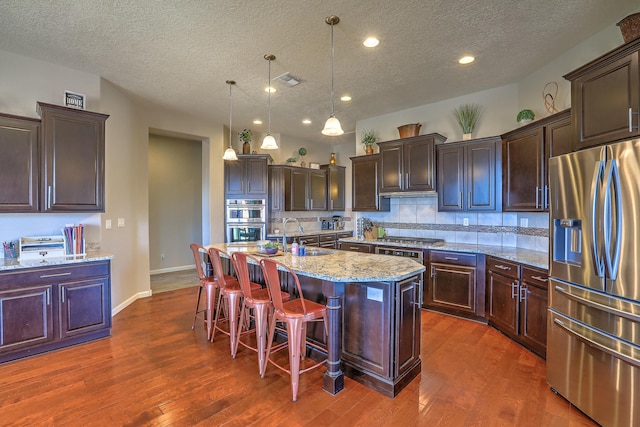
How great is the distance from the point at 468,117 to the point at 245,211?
408cm

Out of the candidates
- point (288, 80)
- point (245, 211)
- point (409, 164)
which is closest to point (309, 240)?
point (245, 211)

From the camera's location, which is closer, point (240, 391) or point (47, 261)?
point (240, 391)

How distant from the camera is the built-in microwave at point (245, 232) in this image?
566cm

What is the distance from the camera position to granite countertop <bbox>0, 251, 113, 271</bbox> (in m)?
2.77

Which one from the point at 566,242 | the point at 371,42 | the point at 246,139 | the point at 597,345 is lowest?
the point at 597,345

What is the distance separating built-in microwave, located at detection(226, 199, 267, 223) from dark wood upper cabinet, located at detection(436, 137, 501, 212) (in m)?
3.19

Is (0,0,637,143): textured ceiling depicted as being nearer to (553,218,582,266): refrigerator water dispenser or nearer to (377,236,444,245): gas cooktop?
(553,218,582,266): refrigerator water dispenser

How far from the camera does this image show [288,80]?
12.5 ft

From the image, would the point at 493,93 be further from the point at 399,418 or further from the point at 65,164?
the point at 65,164

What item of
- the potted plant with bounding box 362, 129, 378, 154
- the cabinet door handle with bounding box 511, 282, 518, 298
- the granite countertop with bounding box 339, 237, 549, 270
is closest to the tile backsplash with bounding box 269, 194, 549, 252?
the granite countertop with bounding box 339, 237, 549, 270

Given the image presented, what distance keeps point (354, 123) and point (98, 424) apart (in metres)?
5.41

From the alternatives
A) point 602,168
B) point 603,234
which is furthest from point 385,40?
point 603,234

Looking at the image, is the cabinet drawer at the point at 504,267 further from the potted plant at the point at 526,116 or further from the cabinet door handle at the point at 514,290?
the potted plant at the point at 526,116

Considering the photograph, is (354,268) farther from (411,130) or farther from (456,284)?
(411,130)
